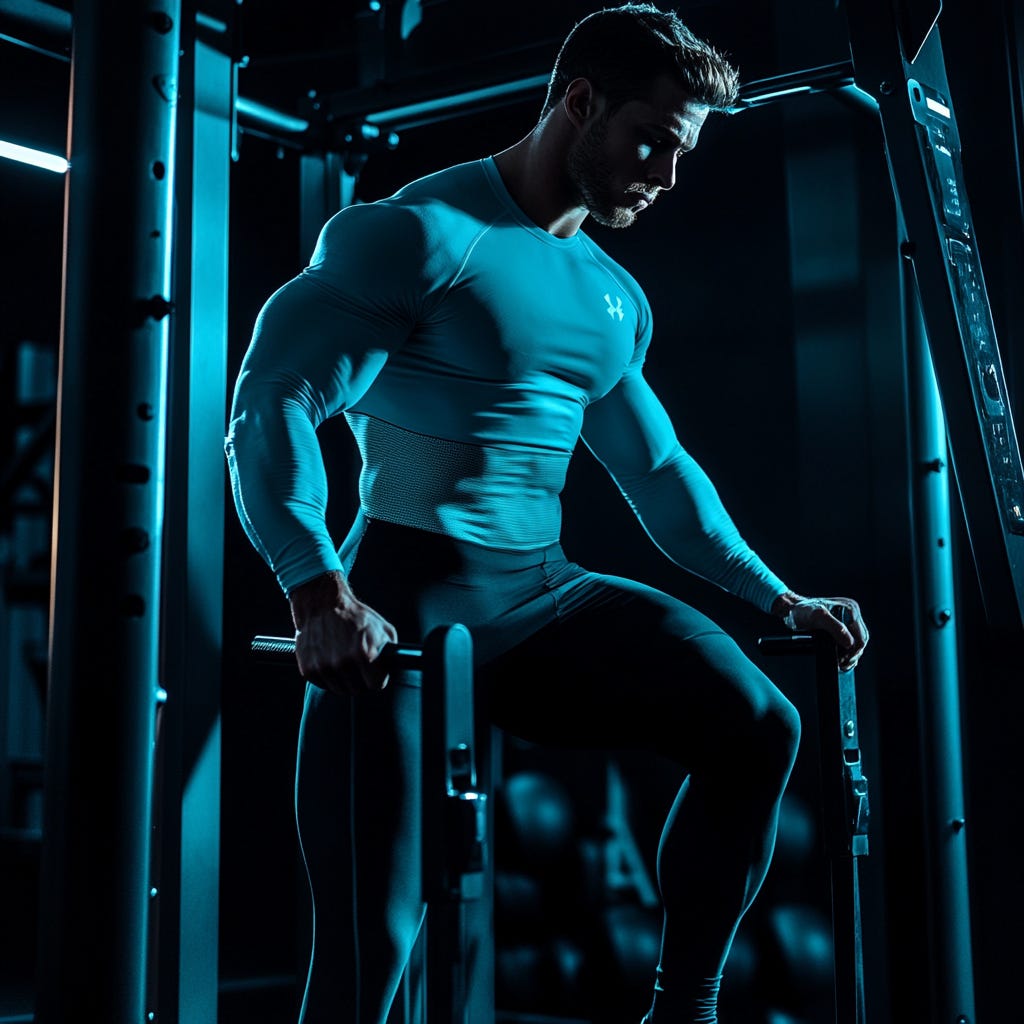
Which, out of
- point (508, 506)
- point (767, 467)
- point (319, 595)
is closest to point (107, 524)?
point (319, 595)

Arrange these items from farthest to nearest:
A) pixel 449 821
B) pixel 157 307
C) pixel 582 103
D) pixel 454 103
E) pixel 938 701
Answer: pixel 454 103
pixel 938 701
pixel 582 103
pixel 157 307
pixel 449 821

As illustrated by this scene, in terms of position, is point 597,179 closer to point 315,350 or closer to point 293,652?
point 315,350

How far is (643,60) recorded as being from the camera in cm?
172

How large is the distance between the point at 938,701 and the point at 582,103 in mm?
1123

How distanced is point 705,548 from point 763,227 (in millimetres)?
969

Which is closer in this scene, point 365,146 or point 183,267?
point 183,267

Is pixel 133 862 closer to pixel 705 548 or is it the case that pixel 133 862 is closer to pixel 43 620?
pixel 705 548

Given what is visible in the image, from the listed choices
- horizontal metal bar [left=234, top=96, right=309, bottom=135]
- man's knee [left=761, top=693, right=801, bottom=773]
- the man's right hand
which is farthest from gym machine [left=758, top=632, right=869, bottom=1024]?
horizontal metal bar [left=234, top=96, right=309, bottom=135]

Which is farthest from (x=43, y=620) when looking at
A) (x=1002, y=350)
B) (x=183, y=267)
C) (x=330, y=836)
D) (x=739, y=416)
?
(x=1002, y=350)

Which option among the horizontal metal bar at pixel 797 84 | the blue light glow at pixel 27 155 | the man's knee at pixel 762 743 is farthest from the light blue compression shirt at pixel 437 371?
the blue light glow at pixel 27 155

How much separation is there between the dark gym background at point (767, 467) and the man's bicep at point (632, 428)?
69 centimetres

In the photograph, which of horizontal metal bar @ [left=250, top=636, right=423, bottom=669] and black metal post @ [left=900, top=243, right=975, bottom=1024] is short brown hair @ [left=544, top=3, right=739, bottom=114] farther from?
horizontal metal bar @ [left=250, top=636, right=423, bottom=669]

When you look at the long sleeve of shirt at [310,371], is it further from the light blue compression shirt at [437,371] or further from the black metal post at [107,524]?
the black metal post at [107,524]

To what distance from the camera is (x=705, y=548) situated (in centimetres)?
193
